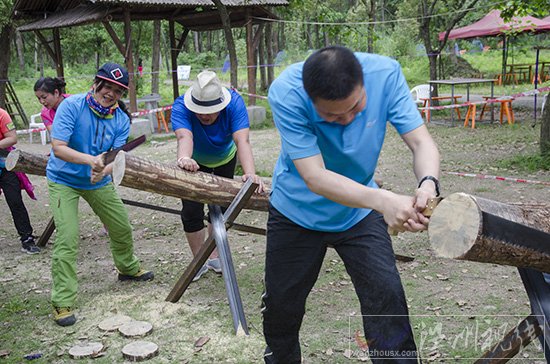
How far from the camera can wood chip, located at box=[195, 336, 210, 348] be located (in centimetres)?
380

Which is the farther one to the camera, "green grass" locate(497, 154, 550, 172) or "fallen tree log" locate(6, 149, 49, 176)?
"green grass" locate(497, 154, 550, 172)

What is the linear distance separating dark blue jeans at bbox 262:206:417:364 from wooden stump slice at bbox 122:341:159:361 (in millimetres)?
979

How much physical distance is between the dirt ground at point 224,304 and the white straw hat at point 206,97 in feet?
4.76

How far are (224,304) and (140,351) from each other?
91 cm

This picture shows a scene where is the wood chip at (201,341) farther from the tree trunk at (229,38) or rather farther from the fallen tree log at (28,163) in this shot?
the tree trunk at (229,38)

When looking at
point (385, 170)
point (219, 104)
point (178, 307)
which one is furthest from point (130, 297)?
point (385, 170)

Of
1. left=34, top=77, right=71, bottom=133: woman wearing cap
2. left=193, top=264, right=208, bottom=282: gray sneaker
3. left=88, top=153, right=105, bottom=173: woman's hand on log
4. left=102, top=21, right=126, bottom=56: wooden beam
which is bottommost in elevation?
left=193, top=264, right=208, bottom=282: gray sneaker

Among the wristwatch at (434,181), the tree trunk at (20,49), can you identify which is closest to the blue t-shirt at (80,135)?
the wristwatch at (434,181)

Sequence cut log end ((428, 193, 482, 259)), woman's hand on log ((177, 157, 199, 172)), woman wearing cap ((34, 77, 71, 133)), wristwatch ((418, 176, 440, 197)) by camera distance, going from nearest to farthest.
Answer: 1. cut log end ((428, 193, 482, 259))
2. wristwatch ((418, 176, 440, 197))
3. woman's hand on log ((177, 157, 199, 172))
4. woman wearing cap ((34, 77, 71, 133))

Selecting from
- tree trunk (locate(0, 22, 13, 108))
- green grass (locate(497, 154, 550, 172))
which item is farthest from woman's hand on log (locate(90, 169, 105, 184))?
tree trunk (locate(0, 22, 13, 108))

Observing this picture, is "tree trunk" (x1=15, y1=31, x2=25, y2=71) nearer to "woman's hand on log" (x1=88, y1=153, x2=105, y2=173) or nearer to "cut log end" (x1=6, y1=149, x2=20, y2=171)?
"cut log end" (x1=6, y1=149, x2=20, y2=171)

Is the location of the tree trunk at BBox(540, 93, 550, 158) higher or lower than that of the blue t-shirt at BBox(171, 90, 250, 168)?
lower

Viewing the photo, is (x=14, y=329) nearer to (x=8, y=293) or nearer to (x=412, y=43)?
(x=8, y=293)

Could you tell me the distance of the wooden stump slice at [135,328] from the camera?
3.97m
